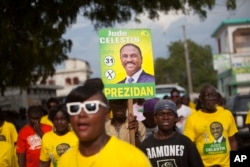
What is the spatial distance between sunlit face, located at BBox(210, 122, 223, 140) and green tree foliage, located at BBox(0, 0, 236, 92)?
767 centimetres

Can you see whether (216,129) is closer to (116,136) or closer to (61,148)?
(116,136)

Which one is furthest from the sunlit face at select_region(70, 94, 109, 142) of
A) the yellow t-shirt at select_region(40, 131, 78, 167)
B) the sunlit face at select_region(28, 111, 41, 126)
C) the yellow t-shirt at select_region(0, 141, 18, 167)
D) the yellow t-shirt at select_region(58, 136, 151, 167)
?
the sunlit face at select_region(28, 111, 41, 126)

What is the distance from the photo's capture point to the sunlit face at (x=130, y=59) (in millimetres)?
6277

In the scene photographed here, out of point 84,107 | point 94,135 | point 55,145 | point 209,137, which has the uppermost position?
point 84,107

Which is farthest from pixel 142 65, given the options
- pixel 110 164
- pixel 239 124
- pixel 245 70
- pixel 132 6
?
pixel 245 70

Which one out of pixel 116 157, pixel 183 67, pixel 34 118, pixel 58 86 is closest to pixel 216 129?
pixel 34 118

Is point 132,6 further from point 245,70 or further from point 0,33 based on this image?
point 245,70

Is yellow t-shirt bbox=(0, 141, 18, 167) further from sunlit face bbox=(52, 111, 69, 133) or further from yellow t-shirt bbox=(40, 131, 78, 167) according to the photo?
sunlit face bbox=(52, 111, 69, 133)

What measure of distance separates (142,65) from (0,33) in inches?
303

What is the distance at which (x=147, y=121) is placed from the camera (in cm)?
728

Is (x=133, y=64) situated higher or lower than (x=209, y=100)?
higher

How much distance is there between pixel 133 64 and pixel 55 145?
1238 mm

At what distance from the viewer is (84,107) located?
310 centimetres

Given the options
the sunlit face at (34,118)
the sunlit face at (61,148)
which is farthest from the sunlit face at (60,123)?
the sunlit face at (34,118)
